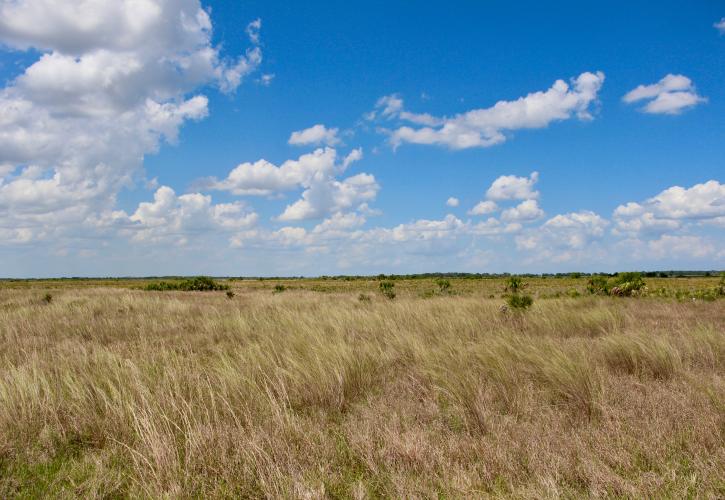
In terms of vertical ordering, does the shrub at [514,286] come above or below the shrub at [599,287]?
below

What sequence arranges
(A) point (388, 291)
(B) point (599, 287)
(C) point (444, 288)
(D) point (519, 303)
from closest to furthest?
(D) point (519, 303), (B) point (599, 287), (A) point (388, 291), (C) point (444, 288)

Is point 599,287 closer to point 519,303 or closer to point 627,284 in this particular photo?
point 627,284

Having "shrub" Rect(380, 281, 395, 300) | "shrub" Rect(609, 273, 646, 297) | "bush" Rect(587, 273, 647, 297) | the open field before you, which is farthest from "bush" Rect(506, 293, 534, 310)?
"shrub" Rect(609, 273, 646, 297)

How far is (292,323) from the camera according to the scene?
8.98 metres

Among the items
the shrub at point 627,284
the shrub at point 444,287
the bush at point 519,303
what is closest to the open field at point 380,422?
the bush at point 519,303

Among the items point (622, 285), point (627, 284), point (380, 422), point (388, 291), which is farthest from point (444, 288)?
point (380, 422)

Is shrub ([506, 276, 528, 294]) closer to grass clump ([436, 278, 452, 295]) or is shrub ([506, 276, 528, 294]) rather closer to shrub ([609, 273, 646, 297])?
grass clump ([436, 278, 452, 295])

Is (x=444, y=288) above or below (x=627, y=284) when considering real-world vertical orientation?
below

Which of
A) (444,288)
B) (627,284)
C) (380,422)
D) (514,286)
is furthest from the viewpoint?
(514,286)

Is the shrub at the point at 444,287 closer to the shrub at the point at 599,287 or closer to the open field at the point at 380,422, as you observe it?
the shrub at the point at 599,287

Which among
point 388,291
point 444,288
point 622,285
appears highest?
point 622,285

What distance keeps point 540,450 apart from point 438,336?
448 cm

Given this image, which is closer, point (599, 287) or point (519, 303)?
point (519, 303)

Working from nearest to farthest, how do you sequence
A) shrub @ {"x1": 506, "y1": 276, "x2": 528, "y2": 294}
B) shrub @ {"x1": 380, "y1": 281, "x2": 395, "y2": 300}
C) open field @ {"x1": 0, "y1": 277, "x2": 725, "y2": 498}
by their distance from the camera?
open field @ {"x1": 0, "y1": 277, "x2": 725, "y2": 498}, shrub @ {"x1": 380, "y1": 281, "x2": 395, "y2": 300}, shrub @ {"x1": 506, "y1": 276, "x2": 528, "y2": 294}
